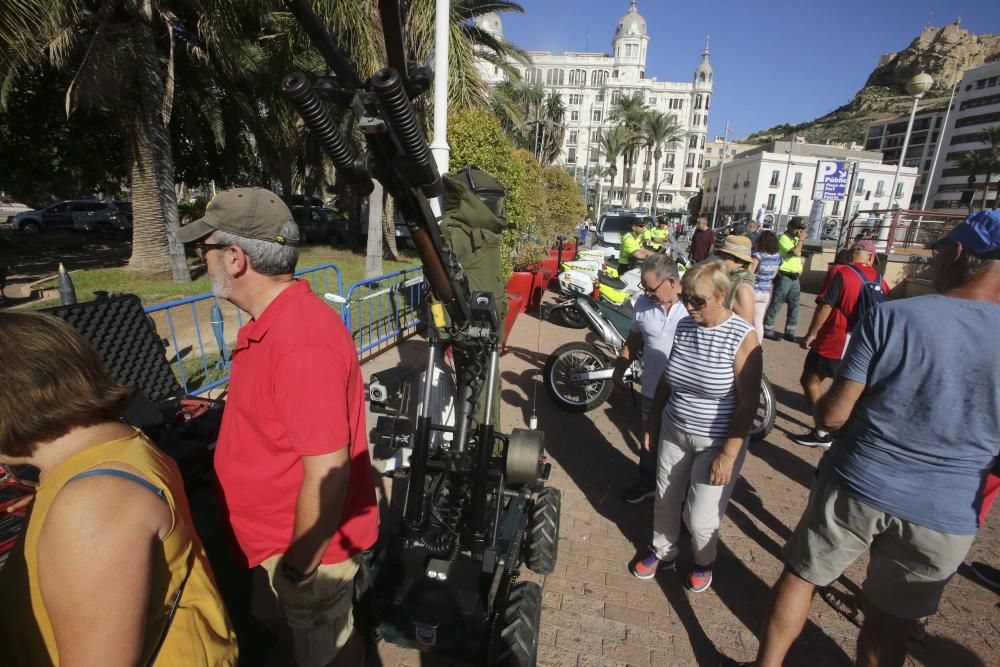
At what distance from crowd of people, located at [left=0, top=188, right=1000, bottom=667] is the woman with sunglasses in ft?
0.07

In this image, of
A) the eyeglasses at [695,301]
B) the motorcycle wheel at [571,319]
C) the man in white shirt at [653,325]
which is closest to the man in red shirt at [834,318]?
the man in white shirt at [653,325]

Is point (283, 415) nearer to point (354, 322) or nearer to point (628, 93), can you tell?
point (354, 322)

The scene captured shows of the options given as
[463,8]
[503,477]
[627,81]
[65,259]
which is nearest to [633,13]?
[627,81]

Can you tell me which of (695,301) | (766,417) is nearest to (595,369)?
(766,417)

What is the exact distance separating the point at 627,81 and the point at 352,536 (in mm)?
96781

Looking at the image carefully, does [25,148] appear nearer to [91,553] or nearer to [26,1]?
[26,1]

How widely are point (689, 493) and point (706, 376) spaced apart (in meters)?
0.75

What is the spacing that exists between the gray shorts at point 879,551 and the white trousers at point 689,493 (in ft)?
2.04

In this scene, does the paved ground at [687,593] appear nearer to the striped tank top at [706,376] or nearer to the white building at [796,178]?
the striped tank top at [706,376]

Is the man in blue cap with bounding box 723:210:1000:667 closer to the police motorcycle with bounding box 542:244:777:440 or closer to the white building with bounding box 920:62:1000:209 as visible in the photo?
the police motorcycle with bounding box 542:244:777:440

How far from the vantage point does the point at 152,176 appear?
11570 millimetres

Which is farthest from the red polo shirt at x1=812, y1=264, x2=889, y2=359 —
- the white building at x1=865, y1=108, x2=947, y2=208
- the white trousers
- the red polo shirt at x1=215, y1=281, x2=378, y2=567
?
the white building at x1=865, y1=108, x2=947, y2=208

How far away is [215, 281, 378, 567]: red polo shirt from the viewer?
1.48 metres

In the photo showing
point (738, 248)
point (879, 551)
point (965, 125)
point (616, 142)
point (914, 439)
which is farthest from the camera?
point (965, 125)
